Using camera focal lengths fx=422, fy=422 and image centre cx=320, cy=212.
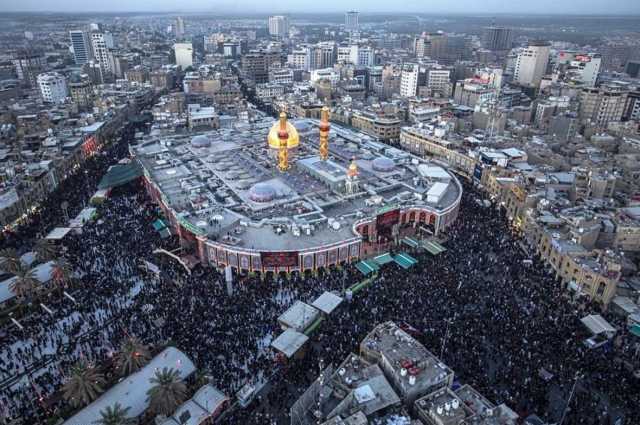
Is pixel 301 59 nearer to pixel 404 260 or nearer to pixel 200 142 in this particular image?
pixel 200 142

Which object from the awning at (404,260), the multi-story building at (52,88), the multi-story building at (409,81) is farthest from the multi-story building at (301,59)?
the awning at (404,260)

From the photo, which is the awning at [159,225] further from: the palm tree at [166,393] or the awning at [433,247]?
the awning at [433,247]

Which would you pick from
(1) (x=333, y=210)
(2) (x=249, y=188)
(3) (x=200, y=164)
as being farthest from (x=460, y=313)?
(3) (x=200, y=164)

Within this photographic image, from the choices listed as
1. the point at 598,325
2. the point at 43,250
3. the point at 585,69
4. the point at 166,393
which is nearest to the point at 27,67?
the point at 43,250

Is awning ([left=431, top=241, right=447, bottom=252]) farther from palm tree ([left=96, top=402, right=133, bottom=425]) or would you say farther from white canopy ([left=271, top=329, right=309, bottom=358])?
palm tree ([left=96, top=402, right=133, bottom=425])

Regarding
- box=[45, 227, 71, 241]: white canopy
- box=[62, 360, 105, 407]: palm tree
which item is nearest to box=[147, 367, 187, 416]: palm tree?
box=[62, 360, 105, 407]: palm tree

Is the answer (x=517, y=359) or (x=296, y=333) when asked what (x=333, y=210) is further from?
(x=517, y=359)
